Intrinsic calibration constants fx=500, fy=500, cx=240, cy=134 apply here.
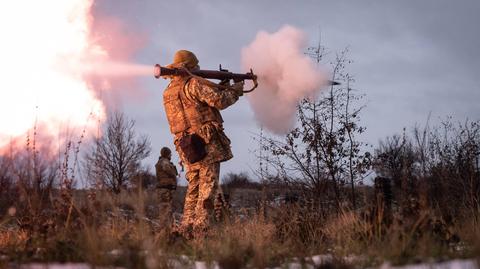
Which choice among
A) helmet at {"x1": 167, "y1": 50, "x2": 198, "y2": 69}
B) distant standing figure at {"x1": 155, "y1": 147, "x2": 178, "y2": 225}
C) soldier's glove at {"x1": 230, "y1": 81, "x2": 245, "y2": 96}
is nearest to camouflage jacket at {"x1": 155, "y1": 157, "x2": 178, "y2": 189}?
distant standing figure at {"x1": 155, "y1": 147, "x2": 178, "y2": 225}

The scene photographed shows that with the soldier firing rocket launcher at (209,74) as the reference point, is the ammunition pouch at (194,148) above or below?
below

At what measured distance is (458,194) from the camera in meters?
8.77

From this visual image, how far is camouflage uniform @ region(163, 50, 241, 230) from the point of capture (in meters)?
6.50

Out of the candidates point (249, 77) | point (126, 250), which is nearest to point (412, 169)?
point (249, 77)

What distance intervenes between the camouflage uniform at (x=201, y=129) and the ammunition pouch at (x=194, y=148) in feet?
0.19

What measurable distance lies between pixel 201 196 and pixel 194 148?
2.10 ft

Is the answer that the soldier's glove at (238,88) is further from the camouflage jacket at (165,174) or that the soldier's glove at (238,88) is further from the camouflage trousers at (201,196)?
the camouflage jacket at (165,174)

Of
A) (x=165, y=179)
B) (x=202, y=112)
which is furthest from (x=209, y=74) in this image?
(x=165, y=179)

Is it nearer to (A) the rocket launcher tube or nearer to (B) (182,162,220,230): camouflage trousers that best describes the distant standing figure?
(B) (182,162,220,230): camouflage trousers

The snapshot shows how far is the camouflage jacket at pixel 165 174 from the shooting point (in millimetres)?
11844

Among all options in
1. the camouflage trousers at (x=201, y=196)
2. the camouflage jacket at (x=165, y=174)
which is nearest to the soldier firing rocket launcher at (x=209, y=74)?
the camouflage trousers at (x=201, y=196)

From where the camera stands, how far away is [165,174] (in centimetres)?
1193

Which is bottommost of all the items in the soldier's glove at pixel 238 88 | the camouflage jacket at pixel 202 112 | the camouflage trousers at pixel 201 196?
the camouflage trousers at pixel 201 196

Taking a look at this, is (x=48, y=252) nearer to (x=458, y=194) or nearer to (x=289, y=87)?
(x=289, y=87)
